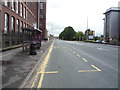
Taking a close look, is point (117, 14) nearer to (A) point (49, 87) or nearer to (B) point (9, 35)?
(B) point (9, 35)

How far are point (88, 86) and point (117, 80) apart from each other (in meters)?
1.54

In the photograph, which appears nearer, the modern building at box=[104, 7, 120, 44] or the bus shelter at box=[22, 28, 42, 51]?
the bus shelter at box=[22, 28, 42, 51]

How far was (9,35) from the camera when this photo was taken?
2422 cm

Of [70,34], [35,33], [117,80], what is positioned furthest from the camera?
[70,34]

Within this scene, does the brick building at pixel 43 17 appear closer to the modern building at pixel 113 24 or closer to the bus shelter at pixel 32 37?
the modern building at pixel 113 24

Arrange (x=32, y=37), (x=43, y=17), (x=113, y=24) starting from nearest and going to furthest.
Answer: (x=32, y=37)
(x=113, y=24)
(x=43, y=17)

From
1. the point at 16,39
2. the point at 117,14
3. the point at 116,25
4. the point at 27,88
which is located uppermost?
the point at 117,14

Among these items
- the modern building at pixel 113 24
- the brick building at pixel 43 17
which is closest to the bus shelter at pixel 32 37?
the modern building at pixel 113 24

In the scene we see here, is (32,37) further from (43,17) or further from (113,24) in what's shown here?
(43,17)

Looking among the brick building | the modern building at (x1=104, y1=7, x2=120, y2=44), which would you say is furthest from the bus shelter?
the brick building

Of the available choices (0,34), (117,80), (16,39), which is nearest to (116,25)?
(16,39)

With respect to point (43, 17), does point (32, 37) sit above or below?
below

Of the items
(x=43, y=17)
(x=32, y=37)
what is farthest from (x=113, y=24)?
(x=32, y=37)

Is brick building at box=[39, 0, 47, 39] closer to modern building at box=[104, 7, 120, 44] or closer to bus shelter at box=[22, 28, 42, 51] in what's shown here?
modern building at box=[104, 7, 120, 44]
